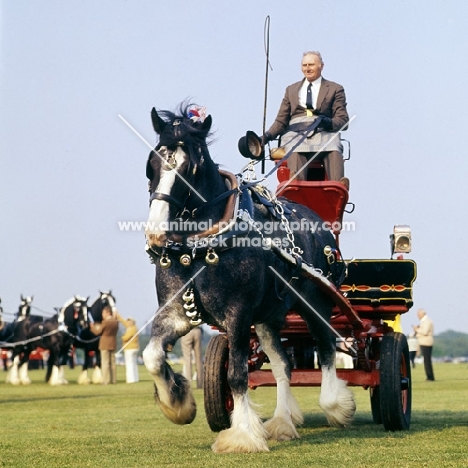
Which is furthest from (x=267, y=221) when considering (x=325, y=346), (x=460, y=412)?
(x=460, y=412)

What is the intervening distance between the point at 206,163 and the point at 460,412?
5.91m

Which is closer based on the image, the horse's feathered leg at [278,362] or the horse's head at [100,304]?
the horse's feathered leg at [278,362]

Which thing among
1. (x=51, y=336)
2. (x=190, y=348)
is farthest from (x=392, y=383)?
(x=51, y=336)

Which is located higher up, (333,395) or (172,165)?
(172,165)

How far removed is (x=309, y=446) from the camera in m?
7.82

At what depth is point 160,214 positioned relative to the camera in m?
7.01

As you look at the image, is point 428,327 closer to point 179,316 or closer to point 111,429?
point 111,429

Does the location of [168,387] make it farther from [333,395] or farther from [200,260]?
[333,395]

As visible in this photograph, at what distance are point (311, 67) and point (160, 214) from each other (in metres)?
3.93

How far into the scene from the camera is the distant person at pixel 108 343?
85.4ft

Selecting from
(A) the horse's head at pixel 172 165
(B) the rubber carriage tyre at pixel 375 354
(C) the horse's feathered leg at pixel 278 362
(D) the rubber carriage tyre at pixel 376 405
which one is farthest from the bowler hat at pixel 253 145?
(D) the rubber carriage tyre at pixel 376 405

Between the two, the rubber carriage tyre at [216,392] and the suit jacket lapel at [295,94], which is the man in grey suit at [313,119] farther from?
the rubber carriage tyre at [216,392]

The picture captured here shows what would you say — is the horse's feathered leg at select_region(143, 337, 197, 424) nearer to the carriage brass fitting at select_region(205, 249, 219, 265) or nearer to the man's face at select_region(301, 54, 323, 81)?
the carriage brass fitting at select_region(205, 249, 219, 265)

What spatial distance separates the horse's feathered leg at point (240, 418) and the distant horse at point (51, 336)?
2040 centimetres
